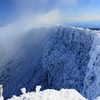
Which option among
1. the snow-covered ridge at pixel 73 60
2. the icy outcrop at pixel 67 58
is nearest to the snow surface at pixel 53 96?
the snow-covered ridge at pixel 73 60

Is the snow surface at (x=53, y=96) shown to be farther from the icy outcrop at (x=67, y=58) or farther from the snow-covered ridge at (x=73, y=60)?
the icy outcrop at (x=67, y=58)

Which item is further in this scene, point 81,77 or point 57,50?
point 57,50

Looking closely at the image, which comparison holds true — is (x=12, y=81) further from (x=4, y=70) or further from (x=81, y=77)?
(x=81, y=77)

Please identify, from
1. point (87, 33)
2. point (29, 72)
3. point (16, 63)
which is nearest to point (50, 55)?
point (29, 72)

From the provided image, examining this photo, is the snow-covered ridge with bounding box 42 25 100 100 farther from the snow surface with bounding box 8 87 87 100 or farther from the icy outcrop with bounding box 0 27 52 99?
the snow surface with bounding box 8 87 87 100

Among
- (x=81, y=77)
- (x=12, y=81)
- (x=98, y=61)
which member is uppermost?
(x=98, y=61)

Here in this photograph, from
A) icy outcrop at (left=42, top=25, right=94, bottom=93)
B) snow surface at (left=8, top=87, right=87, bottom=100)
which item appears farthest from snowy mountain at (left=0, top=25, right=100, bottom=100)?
snow surface at (left=8, top=87, right=87, bottom=100)

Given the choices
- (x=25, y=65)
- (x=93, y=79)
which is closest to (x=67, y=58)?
(x=93, y=79)

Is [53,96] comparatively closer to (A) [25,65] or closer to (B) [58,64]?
(B) [58,64]
